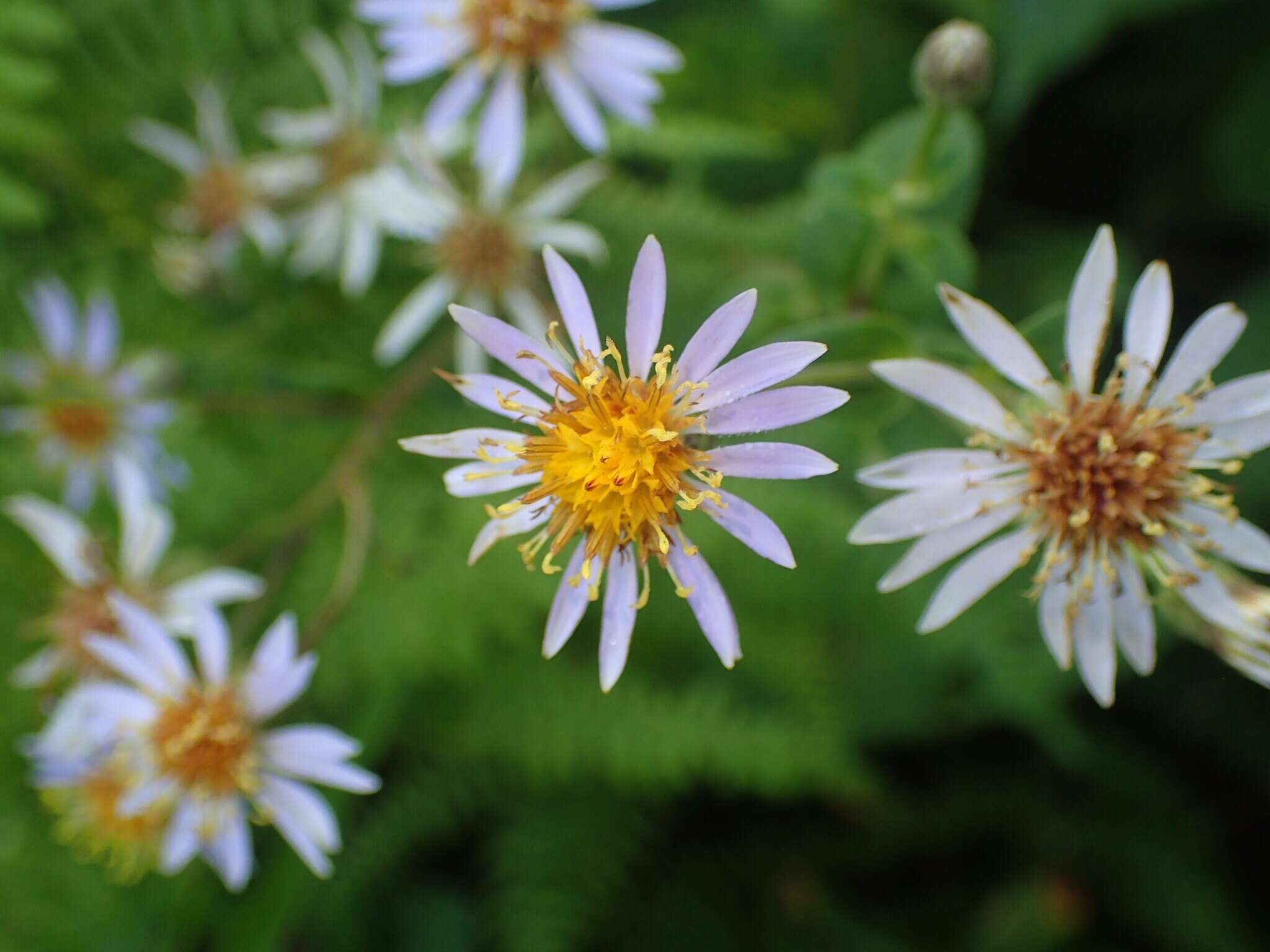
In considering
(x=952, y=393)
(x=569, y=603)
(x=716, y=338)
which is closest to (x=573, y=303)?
(x=716, y=338)

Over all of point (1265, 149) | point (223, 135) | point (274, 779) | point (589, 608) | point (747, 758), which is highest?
A: point (1265, 149)

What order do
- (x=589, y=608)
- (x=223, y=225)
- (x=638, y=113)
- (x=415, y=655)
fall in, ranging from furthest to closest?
(x=589, y=608) < (x=223, y=225) < (x=415, y=655) < (x=638, y=113)

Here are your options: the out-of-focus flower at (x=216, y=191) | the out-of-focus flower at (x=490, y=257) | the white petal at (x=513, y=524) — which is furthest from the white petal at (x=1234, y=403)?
the out-of-focus flower at (x=216, y=191)

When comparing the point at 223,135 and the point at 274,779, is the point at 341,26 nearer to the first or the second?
the point at 223,135

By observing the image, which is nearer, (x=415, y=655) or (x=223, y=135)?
(x=415, y=655)

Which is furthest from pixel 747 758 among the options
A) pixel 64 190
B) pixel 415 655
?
pixel 64 190

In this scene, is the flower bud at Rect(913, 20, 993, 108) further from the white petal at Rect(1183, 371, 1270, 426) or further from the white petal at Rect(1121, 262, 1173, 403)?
the white petal at Rect(1183, 371, 1270, 426)
